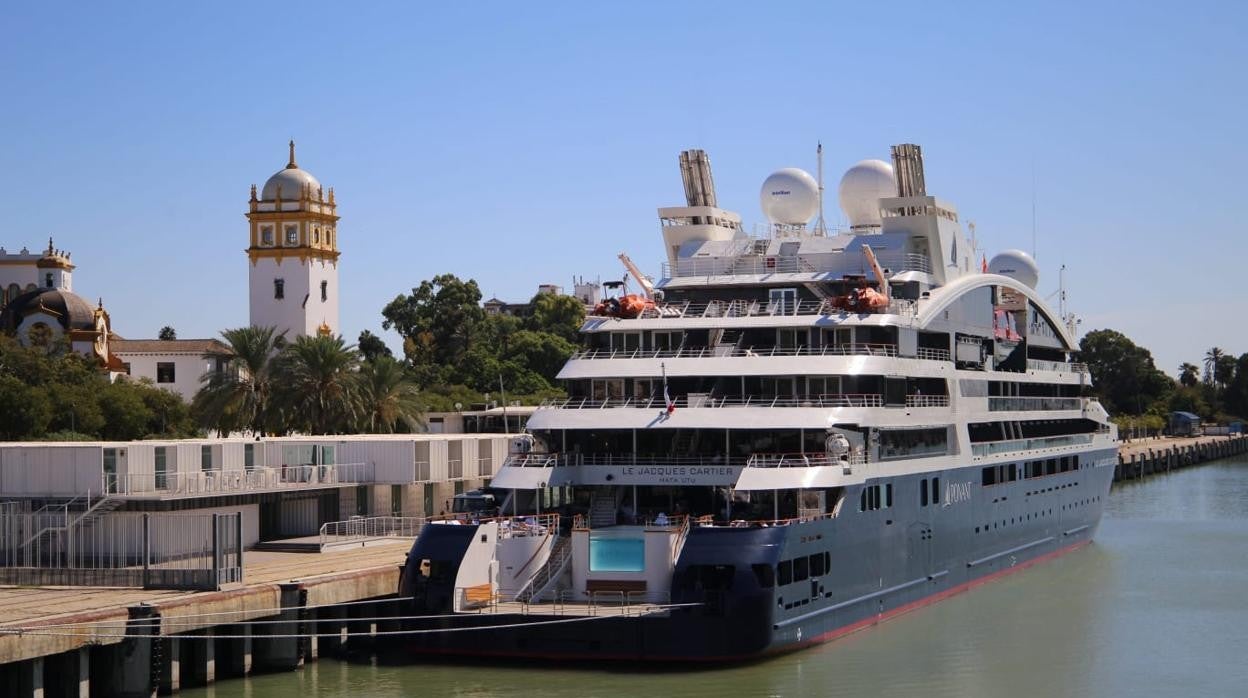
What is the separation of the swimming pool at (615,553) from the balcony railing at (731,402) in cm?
500

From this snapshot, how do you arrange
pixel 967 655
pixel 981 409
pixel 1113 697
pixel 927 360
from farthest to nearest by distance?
pixel 981 409
pixel 927 360
pixel 967 655
pixel 1113 697

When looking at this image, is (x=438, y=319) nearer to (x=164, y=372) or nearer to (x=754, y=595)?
(x=164, y=372)

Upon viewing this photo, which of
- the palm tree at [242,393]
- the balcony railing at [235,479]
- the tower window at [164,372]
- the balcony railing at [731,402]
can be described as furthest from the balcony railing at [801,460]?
the tower window at [164,372]

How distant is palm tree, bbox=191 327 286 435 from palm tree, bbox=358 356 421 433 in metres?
3.69

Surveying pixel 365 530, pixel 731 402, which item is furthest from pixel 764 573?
pixel 365 530

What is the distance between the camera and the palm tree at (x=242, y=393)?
64.4 meters

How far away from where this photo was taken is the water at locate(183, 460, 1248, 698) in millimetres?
32406

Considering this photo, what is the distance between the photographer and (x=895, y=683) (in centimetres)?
3309

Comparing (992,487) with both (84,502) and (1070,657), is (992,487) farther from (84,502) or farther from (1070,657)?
(84,502)

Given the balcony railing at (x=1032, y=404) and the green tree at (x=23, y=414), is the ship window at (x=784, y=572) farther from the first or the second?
the green tree at (x=23, y=414)

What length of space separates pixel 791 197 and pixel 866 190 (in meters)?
2.53

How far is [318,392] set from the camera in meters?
63.7

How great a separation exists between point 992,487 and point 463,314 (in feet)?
240

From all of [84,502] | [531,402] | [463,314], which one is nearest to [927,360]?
[84,502]
